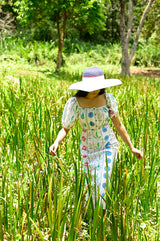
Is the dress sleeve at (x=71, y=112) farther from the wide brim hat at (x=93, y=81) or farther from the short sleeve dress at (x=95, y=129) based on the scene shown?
the wide brim hat at (x=93, y=81)

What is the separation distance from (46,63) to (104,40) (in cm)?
1031

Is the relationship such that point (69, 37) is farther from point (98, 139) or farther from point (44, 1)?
point (98, 139)

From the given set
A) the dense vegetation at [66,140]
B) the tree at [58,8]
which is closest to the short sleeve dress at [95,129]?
the dense vegetation at [66,140]

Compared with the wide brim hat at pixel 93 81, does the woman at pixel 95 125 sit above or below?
below

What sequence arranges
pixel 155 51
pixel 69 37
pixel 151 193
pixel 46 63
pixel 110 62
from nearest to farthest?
pixel 151 193 → pixel 46 63 → pixel 155 51 → pixel 110 62 → pixel 69 37

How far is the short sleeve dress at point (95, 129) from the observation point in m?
1.88

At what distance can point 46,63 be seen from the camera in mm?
12430

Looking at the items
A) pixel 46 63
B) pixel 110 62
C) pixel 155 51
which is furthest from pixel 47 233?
pixel 110 62

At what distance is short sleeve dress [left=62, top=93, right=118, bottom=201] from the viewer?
188 cm

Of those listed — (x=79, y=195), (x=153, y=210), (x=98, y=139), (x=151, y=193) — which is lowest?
(x=153, y=210)

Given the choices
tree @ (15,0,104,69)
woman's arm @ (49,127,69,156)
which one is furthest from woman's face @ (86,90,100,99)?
tree @ (15,0,104,69)

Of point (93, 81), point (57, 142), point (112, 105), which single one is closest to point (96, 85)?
point (93, 81)

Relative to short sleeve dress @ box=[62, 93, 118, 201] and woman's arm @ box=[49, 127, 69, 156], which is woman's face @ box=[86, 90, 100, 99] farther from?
woman's arm @ box=[49, 127, 69, 156]

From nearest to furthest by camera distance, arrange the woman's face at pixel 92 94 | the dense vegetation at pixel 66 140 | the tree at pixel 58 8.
Answer: the dense vegetation at pixel 66 140
the woman's face at pixel 92 94
the tree at pixel 58 8
